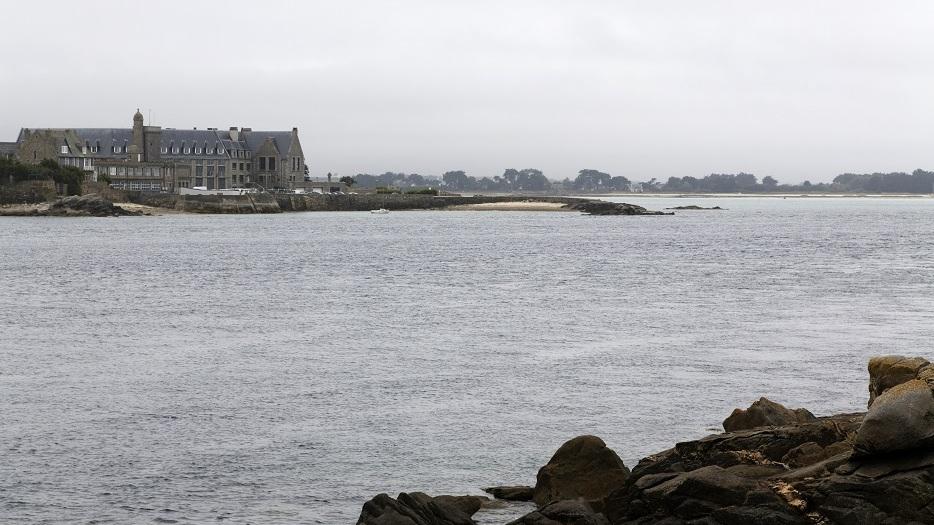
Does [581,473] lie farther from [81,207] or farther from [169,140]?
[169,140]

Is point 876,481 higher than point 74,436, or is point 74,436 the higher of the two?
point 876,481

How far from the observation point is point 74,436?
25.5 meters

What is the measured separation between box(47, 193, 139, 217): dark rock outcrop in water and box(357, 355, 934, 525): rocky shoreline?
163 metres

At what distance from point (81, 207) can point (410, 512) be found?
544 ft

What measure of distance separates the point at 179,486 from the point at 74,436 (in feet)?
16.2

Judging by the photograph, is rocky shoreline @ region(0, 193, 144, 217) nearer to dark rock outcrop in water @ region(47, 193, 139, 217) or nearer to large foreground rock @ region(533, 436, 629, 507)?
dark rock outcrop in water @ region(47, 193, 139, 217)

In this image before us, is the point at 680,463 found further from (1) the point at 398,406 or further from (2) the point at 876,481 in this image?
(1) the point at 398,406

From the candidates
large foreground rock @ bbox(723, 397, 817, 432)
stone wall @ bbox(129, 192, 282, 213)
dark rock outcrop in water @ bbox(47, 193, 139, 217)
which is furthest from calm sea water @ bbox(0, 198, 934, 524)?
stone wall @ bbox(129, 192, 282, 213)

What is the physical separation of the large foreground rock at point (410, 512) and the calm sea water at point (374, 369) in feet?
4.55

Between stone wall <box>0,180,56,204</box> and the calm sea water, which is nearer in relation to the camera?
the calm sea water

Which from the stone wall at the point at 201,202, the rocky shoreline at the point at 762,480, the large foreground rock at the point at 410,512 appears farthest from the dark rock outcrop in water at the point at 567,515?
the stone wall at the point at 201,202

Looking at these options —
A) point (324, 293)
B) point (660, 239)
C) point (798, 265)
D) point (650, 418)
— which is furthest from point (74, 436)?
point (660, 239)

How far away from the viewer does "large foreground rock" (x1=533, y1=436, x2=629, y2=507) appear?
19234 mm

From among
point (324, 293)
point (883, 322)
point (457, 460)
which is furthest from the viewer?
point (324, 293)
